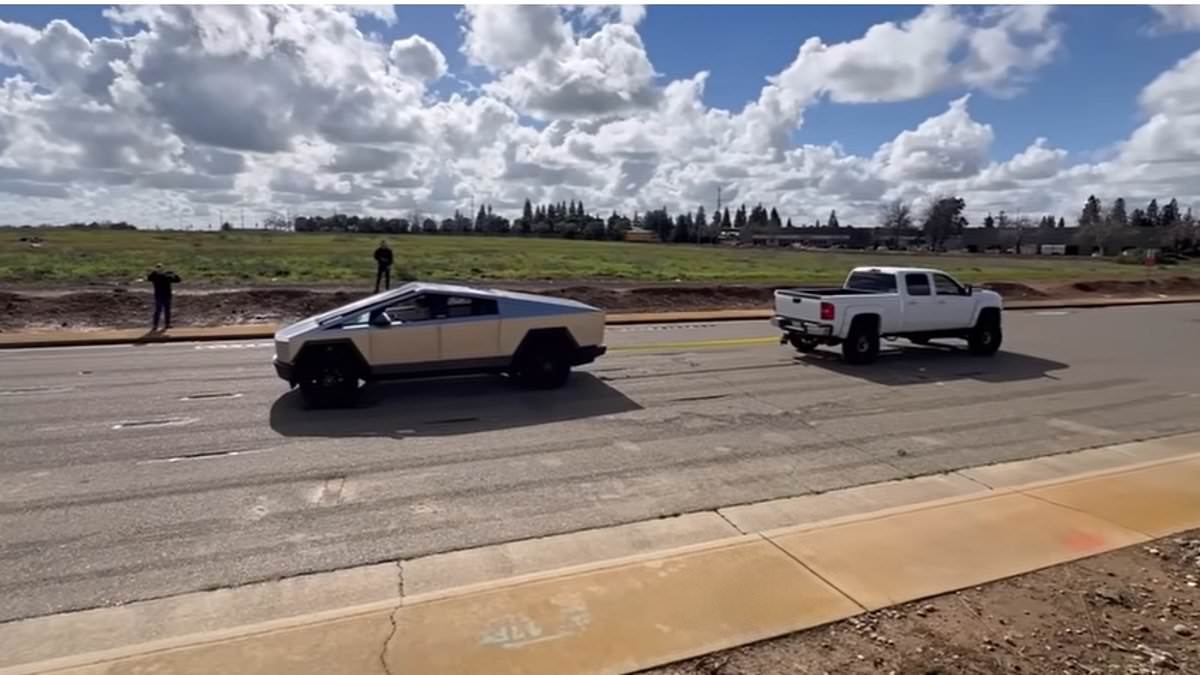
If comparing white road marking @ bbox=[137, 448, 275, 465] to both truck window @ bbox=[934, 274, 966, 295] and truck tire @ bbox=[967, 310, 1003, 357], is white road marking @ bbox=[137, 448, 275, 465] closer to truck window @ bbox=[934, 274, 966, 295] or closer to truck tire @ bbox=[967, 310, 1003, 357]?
truck window @ bbox=[934, 274, 966, 295]

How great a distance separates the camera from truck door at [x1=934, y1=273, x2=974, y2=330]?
14.8 meters

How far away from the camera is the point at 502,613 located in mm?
4125

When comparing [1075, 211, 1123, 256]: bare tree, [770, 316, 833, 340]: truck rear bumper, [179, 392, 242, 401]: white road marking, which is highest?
[1075, 211, 1123, 256]: bare tree

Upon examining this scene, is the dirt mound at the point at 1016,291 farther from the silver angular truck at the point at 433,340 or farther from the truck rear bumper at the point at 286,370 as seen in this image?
the truck rear bumper at the point at 286,370

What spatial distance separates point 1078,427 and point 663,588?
7.39 m

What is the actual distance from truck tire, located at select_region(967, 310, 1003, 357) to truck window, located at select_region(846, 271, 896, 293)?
2322mm

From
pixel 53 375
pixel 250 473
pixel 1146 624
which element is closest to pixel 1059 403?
pixel 1146 624

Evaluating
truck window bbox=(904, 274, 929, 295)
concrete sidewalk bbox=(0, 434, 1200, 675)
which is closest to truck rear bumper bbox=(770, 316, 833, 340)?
truck window bbox=(904, 274, 929, 295)

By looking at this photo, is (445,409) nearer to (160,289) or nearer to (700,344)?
(700,344)

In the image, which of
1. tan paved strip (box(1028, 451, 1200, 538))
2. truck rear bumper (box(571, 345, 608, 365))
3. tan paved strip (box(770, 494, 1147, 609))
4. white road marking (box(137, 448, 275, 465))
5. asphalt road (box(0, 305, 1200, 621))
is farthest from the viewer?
truck rear bumper (box(571, 345, 608, 365))

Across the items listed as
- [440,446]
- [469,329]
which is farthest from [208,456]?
[469,329]

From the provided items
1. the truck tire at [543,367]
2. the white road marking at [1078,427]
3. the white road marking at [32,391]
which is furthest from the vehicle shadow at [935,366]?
the white road marking at [32,391]

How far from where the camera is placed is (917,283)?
1467cm

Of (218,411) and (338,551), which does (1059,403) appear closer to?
(338,551)
